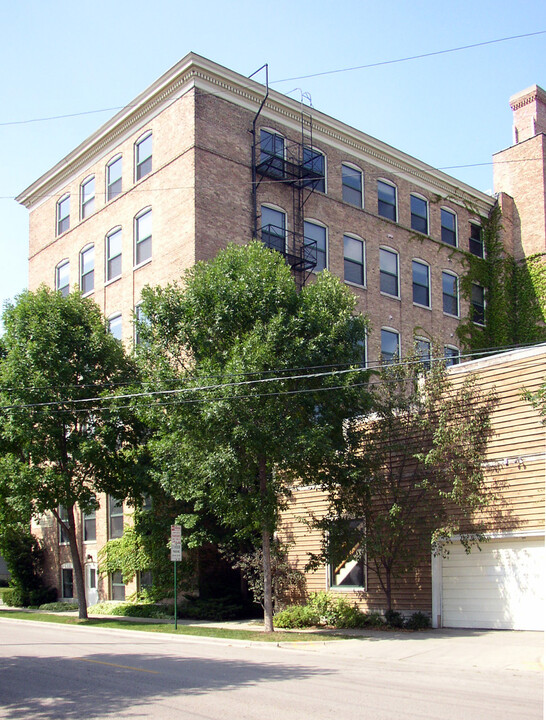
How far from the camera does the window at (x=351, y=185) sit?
35.2 m

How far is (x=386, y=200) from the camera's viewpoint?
36.9m

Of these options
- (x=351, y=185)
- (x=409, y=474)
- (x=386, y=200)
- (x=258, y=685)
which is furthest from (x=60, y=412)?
(x=386, y=200)

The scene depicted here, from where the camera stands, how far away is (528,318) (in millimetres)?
38250

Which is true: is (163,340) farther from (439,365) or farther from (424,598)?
(424,598)

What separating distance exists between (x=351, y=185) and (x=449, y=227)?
6822 mm

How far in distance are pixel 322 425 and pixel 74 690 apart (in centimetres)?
985

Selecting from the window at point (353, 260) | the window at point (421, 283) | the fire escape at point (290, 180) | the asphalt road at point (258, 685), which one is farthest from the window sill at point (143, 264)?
the asphalt road at point (258, 685)

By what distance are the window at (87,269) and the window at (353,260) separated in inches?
458

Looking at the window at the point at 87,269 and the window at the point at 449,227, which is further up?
the window at the point at 449,227

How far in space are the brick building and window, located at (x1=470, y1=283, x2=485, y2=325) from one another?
8cm

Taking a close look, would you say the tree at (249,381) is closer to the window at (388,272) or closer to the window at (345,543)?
the window at (345,543)

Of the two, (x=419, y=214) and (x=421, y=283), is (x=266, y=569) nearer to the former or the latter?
(x=421, y=283)

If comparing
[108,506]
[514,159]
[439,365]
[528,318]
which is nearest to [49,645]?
[439,365]

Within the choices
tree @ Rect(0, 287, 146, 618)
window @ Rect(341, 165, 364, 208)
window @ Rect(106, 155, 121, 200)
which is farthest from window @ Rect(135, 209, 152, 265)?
window @ Rect(341, 165, 364, 208)
